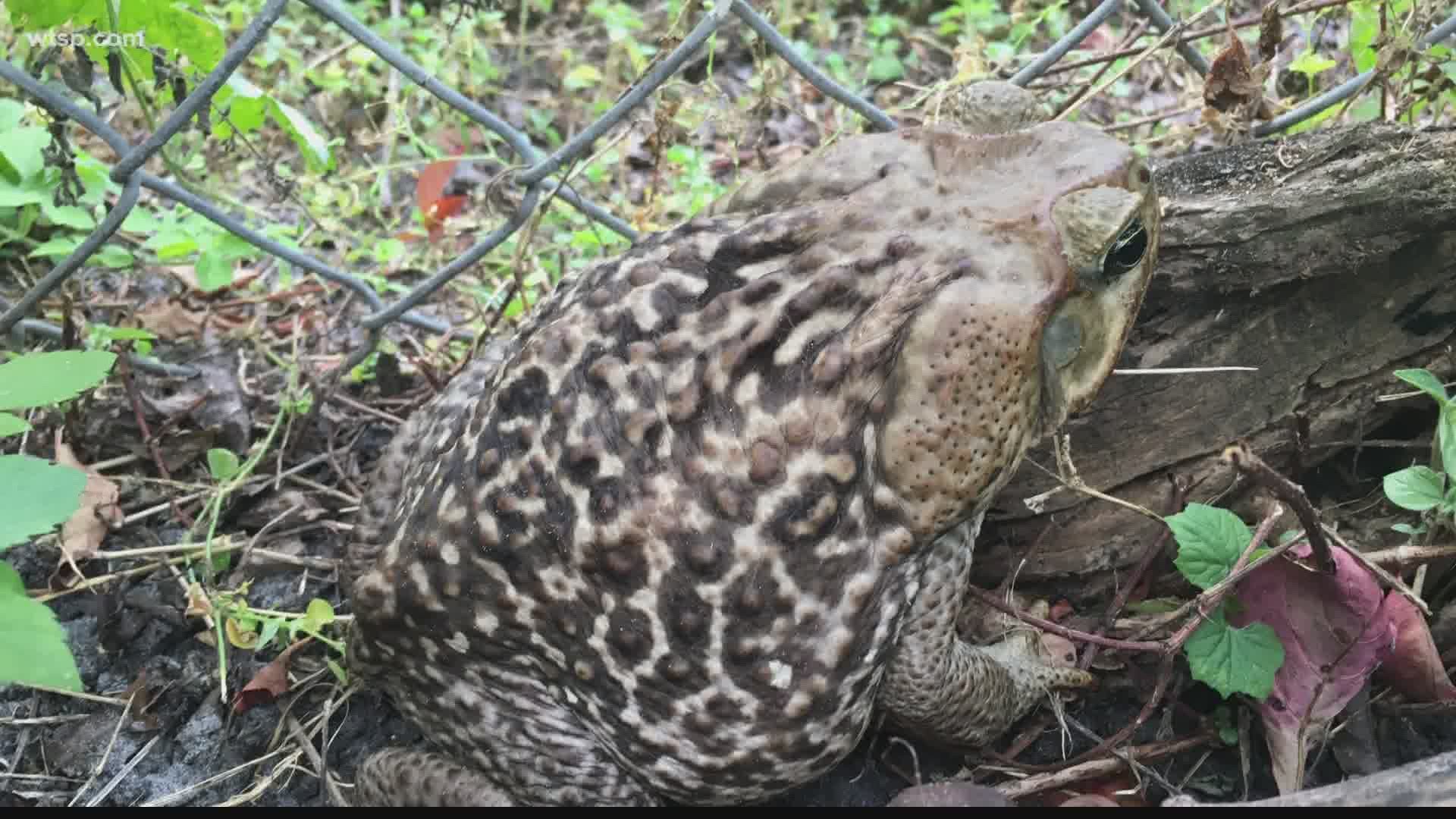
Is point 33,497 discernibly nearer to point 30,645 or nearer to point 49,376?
point 30,645

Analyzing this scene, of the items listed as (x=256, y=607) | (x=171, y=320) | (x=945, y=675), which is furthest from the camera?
(x=171, y=320)

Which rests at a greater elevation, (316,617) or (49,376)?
(49,376)

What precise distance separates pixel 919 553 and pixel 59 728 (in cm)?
195

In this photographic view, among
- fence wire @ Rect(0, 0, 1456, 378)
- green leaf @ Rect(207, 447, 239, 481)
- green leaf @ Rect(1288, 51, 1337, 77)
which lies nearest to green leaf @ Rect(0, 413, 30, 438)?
fence wire @ Rect(0, 0, 1456, 378)

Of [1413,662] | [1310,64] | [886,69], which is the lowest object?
[1413,662]

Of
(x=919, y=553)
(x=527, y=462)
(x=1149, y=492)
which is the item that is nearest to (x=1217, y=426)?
(x=1149, y=492)

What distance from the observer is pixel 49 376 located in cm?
186

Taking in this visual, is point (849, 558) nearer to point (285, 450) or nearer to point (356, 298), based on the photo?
point (285, 450)

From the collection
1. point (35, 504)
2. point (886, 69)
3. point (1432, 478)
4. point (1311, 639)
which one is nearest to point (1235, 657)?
point (1311, 639)

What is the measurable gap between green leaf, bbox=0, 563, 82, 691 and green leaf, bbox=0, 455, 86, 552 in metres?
0.07

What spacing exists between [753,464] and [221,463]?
166 centimetres

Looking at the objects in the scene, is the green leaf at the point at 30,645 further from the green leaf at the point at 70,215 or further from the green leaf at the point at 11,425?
the green leaf at the point at 70,215

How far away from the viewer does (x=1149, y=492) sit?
2453 mm

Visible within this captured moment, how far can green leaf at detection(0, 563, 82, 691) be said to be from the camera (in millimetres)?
1372
